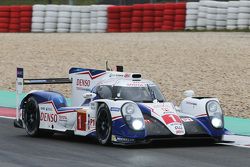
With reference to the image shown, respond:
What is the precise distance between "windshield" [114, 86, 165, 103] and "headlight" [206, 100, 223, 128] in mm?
798

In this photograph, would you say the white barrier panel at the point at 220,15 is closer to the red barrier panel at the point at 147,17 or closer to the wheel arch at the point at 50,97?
the red barrier panel at the point at 147,17

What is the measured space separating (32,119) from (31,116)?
0.07 metres

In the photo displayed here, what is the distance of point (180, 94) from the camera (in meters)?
21.1

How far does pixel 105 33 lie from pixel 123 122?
72.0ft

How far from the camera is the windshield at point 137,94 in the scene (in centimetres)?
1370

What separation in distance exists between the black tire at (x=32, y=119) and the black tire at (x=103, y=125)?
68.6 inches

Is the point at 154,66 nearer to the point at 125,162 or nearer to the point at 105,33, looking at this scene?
the point at 105,33

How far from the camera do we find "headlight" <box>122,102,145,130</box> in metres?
12.8

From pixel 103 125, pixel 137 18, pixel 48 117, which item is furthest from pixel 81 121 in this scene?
pixel 137 18

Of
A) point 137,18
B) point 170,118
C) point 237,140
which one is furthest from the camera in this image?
point 137,18

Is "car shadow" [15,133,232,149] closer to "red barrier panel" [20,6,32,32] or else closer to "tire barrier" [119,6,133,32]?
"tire barrier" [119,6,133,32]

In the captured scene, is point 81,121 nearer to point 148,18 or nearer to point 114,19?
point 148,18

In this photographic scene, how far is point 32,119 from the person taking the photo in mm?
15211

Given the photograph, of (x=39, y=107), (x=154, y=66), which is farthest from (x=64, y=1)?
(x=39, y=107)
